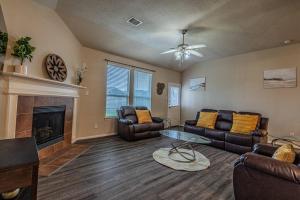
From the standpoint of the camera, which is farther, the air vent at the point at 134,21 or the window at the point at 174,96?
the window at the point at 174,96

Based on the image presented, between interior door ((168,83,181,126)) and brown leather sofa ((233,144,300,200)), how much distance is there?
4.96 meters

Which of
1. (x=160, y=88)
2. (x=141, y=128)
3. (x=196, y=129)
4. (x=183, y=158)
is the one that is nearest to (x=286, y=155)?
(x=183, y=158)

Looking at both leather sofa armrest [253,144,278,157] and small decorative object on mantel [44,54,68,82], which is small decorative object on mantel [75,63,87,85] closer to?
small decorative object on mantel [44,54,68,82]

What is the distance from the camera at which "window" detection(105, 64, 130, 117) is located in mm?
4930

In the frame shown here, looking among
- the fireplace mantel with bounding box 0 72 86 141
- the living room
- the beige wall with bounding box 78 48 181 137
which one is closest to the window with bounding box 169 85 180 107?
→ the living room

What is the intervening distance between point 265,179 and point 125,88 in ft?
14.6

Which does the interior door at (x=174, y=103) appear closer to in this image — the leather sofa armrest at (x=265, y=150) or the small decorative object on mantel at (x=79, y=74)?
the small decorative object on mantel at (x=79, y=74)

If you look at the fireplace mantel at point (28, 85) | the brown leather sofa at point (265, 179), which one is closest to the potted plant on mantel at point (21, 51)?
the fireplace mantel at point (28, 85)

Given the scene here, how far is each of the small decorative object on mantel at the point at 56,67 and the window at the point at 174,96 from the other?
4.29 meters

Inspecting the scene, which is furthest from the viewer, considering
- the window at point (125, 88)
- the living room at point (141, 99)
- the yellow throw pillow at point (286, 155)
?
the window at point (125, 88)

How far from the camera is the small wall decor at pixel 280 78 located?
13.4 feet

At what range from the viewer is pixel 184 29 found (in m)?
3.70

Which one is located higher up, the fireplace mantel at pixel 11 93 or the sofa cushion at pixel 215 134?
the fireplace mantel at pixel 11 93

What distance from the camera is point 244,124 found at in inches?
159
